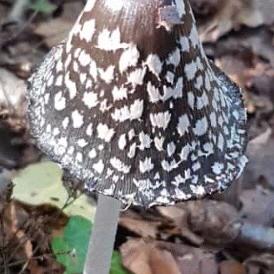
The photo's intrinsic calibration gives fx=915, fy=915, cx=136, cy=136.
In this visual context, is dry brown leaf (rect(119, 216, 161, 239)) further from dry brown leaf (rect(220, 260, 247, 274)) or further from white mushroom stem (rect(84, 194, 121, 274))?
white mushroom stem (rect(84, 194, 121, 274))

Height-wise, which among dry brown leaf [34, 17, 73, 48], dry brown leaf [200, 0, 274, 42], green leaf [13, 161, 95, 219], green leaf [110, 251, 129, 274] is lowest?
green leaf [110, 251, 129, 274]

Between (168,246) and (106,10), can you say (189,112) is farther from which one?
(168,246)

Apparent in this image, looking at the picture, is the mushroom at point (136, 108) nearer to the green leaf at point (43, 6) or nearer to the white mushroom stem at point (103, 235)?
the white mushroom stem at point (103, 235)

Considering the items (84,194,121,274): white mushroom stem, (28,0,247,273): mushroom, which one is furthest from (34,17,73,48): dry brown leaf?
(28,0,247,273): mushroom

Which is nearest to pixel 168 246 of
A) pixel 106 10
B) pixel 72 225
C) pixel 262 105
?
pixel 72 225

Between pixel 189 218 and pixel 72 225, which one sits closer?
pixel 72 225

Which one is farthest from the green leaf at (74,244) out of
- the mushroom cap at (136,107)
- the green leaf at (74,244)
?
the mushroom cap at (136,107)
